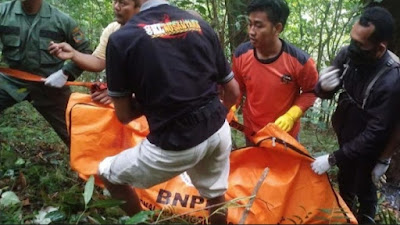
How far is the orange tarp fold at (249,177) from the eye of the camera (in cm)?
297

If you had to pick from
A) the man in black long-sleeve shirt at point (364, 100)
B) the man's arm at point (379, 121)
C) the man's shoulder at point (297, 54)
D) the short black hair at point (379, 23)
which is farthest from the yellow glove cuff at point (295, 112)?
the short black hair at point (379, 23)

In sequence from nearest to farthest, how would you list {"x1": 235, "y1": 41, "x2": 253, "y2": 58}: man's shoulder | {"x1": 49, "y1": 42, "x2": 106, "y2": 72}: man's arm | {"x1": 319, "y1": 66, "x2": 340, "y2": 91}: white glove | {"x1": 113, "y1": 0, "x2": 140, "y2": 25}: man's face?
{"x1": 113, "y1": 0, "x2": 140, "y2": 25}: man's face < {"x1": 319, "y1": 66, "x2": 340, "y2": 91}: white glove < {"x1": 49, "y1": 42, "x2": 106, "y2": 72}: man's arm < {"x1": 235, "y1": 41, "x2": 253, "y2": 58}: man's shoulder

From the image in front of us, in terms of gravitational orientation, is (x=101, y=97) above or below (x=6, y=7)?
below

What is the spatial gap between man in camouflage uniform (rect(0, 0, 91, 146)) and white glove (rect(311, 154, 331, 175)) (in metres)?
2.21

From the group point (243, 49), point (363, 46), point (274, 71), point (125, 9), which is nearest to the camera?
point (363, 46)

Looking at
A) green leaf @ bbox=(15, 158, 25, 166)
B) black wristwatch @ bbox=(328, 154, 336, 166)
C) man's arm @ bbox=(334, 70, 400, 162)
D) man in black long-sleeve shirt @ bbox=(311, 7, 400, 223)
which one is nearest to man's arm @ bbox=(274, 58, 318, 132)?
man in black long-sleeve shirt @ bbox=(311, 7, 400, 223)

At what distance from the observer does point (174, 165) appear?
7.86ft

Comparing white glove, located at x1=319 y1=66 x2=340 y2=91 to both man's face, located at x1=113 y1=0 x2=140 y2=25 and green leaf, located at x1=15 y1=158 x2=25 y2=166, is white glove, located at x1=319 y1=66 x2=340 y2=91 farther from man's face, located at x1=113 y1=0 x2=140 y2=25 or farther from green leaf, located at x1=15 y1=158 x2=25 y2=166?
green leaf, located at x1=15 y1=158 x2=25 y2=166

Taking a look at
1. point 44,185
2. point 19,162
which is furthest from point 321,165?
point 19,162

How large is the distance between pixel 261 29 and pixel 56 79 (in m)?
1.86

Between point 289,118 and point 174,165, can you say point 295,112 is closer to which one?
point 289,118

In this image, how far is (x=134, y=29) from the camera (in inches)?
84.9

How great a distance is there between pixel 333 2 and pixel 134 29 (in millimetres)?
5970

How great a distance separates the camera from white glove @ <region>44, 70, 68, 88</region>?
143 inches
